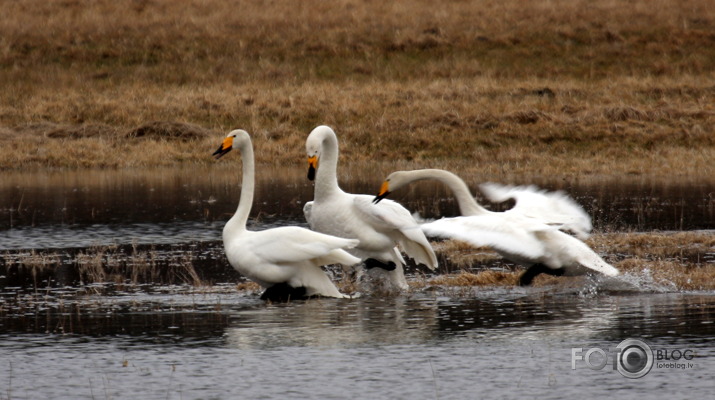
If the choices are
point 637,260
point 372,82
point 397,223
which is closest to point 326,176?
point 397,223

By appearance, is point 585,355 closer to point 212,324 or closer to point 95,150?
point 212,324

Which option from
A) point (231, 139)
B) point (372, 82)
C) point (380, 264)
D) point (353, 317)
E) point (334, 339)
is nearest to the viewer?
point (334, 339)

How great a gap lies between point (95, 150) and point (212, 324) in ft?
51.2

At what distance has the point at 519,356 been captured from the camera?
293 inches

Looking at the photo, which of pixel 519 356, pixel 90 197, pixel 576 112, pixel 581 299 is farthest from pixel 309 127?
pixel 519 356

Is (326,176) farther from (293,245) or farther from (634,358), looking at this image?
(634,358)

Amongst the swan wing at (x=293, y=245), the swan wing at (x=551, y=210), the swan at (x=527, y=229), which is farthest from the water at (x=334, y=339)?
the swan wing at (x=551, y=210)

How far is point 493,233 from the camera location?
912 cm

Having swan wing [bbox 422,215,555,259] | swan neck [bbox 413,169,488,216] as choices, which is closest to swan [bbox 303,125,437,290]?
swan neck [bbox 413,169,488,216]

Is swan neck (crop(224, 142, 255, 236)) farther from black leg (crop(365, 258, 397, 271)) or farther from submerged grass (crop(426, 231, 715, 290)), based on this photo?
submerged grass (crop(426, 231, 715, 290))

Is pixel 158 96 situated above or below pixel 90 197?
above

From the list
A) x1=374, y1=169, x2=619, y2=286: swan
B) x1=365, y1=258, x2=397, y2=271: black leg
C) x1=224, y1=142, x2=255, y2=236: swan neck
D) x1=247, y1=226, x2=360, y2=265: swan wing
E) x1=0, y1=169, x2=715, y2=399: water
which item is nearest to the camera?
x1=0, y1=169, x2=715, y2=399: water

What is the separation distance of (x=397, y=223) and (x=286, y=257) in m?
1.14

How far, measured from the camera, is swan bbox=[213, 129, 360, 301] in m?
9.47
